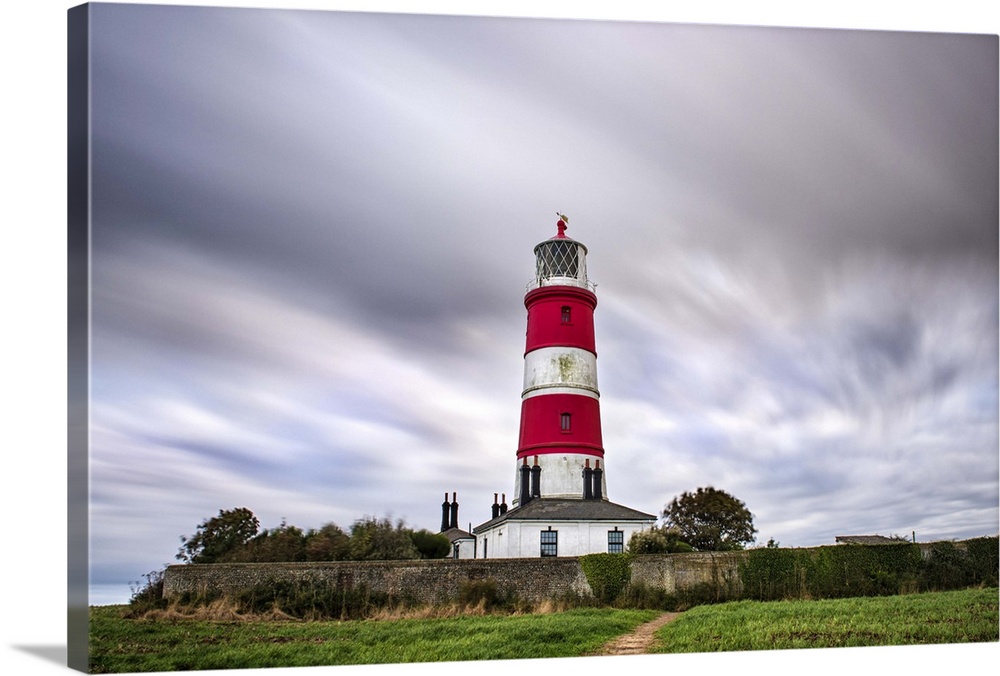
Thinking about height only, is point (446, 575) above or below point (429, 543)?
below

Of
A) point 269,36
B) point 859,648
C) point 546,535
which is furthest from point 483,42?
point 546,535

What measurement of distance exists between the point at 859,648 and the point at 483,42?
9847mm

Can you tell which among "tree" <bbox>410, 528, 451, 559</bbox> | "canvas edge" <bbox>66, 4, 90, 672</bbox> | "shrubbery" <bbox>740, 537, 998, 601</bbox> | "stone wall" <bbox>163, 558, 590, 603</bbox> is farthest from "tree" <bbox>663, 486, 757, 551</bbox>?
"canvas edge" <bbox>66, 4, 90, 672</bbox>

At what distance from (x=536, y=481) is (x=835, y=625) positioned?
33.0 feet

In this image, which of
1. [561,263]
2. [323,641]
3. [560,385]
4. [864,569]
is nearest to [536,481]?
[560,385]

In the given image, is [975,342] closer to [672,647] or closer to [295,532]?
[672,647]

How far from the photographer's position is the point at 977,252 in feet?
52.5

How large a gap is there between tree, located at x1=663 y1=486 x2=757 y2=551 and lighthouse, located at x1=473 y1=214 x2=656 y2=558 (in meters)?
4.42

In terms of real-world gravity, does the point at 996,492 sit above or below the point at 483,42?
below

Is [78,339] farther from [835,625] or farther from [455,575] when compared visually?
[835,625]

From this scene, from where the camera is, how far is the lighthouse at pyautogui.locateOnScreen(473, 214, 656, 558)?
74.2 ft

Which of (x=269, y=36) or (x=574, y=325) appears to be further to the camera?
(x=574, y=325)

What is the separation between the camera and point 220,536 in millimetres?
17328

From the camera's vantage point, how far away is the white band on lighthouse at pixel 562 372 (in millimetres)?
24047
